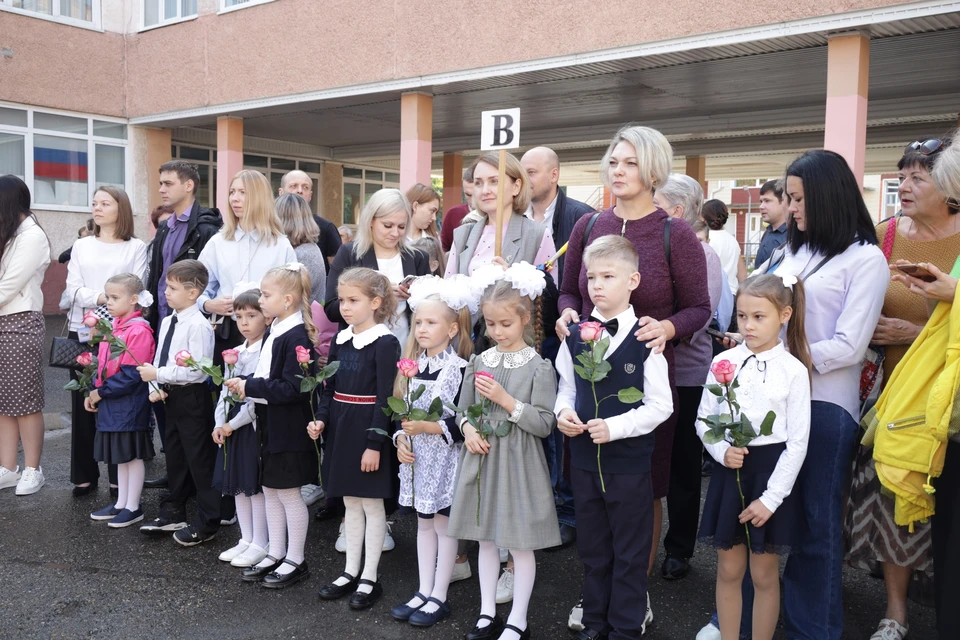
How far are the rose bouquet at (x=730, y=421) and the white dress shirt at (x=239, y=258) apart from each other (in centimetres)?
296

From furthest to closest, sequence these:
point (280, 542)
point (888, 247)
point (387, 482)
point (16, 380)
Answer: point (16, 380), point (280, 542), point (387, 482), point (888, 247)

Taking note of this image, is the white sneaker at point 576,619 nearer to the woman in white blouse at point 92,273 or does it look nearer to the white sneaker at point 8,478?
the woman in white blouse at point 92,273

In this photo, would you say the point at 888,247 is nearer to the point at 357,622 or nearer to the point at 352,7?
the point at 357,622

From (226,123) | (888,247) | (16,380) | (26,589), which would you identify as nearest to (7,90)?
(226,123)

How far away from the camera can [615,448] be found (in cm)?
323

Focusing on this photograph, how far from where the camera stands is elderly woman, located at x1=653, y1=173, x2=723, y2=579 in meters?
4.02

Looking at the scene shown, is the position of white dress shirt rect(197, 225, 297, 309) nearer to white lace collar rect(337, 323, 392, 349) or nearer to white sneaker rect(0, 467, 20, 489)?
white lace collar rect(337, 323, 392, 349)

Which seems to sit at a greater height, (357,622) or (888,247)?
(888,247)

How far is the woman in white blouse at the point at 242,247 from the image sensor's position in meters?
4.96

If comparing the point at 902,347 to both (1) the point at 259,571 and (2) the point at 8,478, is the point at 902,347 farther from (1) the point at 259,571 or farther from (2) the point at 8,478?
(2) the point at 8,478

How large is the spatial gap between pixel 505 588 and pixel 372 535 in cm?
69

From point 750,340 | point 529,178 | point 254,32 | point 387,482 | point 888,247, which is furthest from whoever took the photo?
point 254,32

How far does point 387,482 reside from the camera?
3869 millimetres

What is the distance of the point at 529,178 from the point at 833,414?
236cm
